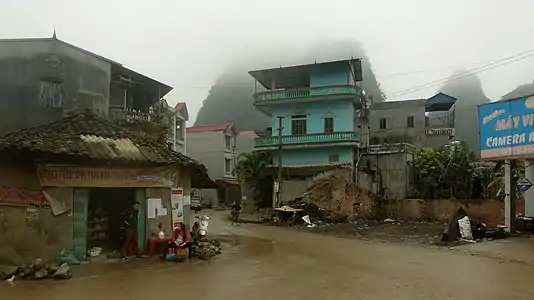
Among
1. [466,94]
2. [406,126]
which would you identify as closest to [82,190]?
[406,126]

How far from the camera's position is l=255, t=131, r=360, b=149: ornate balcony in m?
39.5

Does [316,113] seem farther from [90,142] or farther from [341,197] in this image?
[90,142]

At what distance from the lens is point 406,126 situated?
48.7 m

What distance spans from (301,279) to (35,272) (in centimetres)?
613

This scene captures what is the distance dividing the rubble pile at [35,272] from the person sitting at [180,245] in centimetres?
348

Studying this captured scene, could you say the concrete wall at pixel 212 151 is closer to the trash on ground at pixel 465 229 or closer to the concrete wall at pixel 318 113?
the concrete wall at pixel 318 113

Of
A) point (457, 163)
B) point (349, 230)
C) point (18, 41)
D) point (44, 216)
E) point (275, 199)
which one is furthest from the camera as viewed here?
point (275, 199)

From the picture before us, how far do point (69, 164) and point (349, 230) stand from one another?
58.8 feet

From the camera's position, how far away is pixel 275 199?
37.4m

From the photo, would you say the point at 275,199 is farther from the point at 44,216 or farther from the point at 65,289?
the point at 65,289

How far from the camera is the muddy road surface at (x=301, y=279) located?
10273 millimetres

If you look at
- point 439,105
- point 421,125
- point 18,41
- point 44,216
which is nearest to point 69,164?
point 44,216

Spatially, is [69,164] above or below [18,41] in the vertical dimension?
below

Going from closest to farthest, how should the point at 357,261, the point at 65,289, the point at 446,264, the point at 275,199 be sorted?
the point at 65,289
the point at 446,264
the point at 357,261
the point at 275,199
